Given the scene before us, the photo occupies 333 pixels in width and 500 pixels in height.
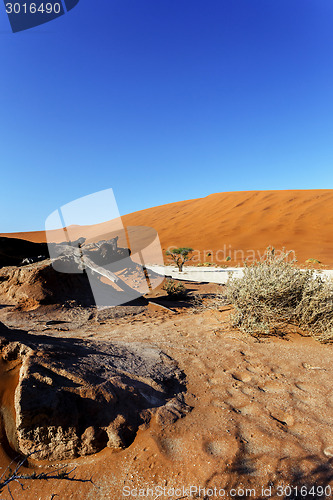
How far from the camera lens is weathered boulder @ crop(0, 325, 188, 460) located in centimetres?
162

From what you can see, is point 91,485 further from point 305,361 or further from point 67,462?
point 305,361

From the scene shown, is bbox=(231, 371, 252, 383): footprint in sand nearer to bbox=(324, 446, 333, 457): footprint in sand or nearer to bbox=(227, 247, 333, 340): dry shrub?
bbox=(324, 446, 333, 457): footprint in sand

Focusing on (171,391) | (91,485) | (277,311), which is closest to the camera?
(91,485)

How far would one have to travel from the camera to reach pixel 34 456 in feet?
5.28

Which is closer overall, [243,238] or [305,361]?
[305,361]

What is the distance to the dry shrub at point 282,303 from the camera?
12.5 feet

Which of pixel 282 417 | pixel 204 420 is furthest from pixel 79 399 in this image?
pixel 282 417

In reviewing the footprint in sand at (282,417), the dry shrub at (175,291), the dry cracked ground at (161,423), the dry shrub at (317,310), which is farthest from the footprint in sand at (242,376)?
the dry shrub at (175,291)

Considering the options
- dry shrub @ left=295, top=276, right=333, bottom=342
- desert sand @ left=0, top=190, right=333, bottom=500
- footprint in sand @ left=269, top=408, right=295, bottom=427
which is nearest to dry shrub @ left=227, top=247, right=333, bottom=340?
dry shrub @ left=295, top=276, right=333, bottom=342

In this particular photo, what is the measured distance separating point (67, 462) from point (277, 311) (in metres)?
3.26

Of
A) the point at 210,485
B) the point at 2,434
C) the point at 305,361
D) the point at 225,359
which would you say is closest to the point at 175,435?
the point at 210,485

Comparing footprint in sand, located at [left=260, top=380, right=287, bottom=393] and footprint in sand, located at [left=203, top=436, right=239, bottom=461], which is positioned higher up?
footprint in sand, located at [left=203, top=436, right=239, bottom=461]

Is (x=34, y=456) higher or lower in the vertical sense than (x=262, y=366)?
higher

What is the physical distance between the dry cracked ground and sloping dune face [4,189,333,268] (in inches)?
599
